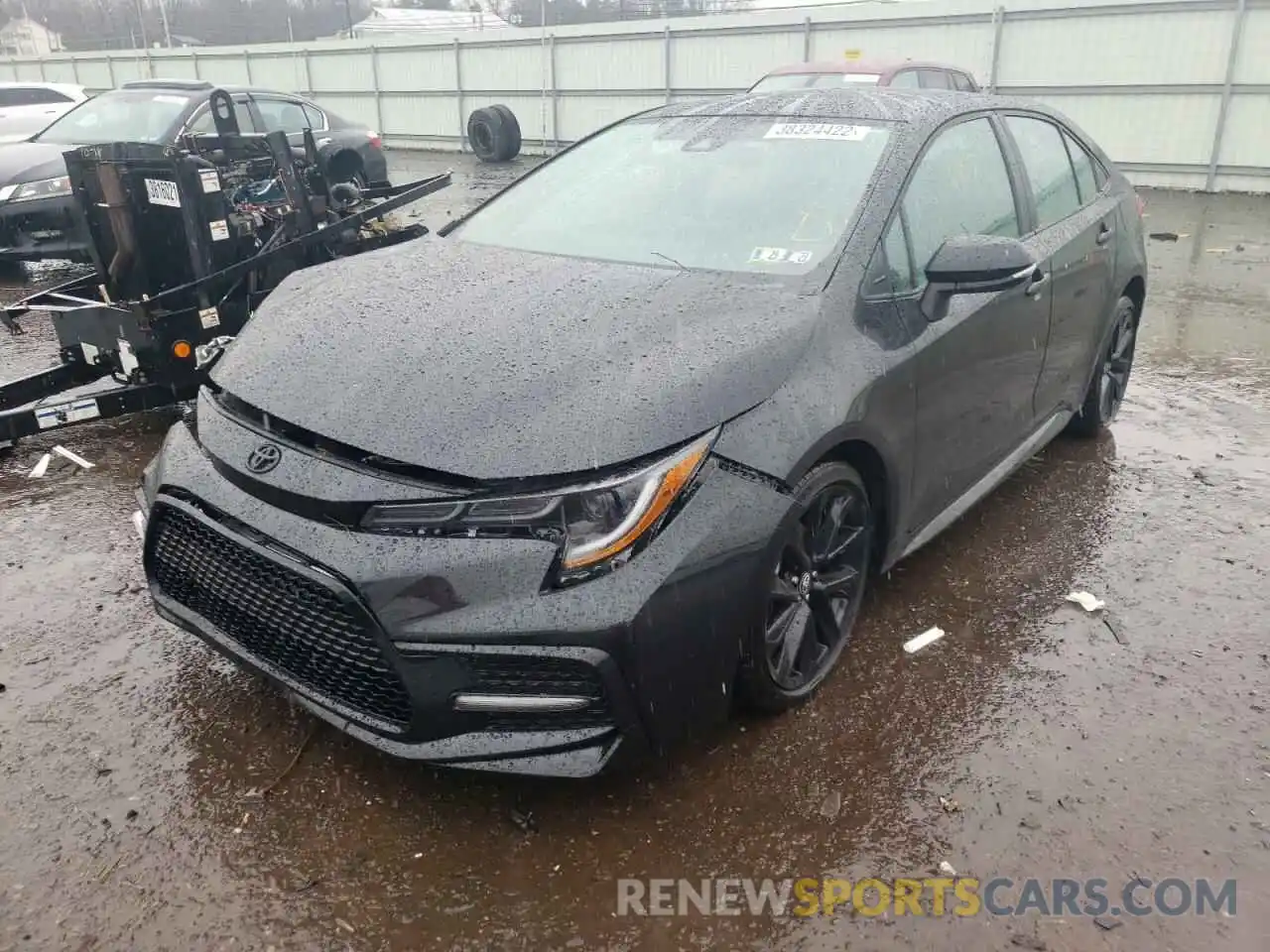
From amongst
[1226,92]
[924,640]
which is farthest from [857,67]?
[924,640]

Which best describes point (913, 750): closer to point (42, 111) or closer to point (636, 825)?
point (636, 825)

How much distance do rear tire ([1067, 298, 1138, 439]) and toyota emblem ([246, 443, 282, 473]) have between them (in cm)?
381

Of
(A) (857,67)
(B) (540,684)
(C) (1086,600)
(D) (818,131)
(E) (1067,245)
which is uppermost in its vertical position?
(D) (818,131)

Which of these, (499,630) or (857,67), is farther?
(857,67)

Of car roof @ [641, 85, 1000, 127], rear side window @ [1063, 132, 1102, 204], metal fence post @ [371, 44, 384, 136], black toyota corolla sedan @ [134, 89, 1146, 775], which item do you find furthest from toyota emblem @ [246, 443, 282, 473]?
metal fence post @ [371, 44, 384, 136]

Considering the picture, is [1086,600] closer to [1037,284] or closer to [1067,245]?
[1037,284]

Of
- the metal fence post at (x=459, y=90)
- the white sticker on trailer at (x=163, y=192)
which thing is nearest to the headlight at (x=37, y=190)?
the white sticker on trailer at (x=163, y=192)

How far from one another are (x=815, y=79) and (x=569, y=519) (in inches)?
386

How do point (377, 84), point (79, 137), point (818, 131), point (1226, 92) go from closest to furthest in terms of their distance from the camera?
point (818, 131), point (79, 137), point (1226, 92), point (377, 84)

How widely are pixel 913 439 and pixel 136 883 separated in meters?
2.41

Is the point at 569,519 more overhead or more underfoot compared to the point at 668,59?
more underfoot

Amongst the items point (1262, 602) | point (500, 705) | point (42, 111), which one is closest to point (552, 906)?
point (500, 705)

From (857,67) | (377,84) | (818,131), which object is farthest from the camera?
(377,84)

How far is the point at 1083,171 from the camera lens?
4.43 meters
